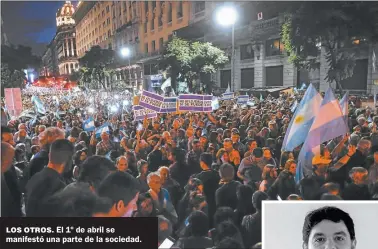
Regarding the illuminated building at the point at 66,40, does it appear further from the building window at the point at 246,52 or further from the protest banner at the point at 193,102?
the building window at the point at 246,52

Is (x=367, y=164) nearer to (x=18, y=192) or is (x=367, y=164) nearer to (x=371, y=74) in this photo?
(x=371, y=74)

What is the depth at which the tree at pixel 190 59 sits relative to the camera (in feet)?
8.14

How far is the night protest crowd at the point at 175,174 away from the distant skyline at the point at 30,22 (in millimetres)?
557

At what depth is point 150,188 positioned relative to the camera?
2355 millimetres

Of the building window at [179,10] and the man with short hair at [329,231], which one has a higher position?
the building window at [179,10]

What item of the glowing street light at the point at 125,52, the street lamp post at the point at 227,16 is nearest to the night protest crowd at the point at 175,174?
the glowing street light at the point at 125,52

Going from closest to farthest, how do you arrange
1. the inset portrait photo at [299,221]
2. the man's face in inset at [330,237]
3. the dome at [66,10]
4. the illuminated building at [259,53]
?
the man's face in inset at [330,237] < the inset portrait photo at [299,221] < the illuminated building at [259,53] < the dome at [66,10]

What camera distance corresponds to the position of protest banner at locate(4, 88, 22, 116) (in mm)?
2346

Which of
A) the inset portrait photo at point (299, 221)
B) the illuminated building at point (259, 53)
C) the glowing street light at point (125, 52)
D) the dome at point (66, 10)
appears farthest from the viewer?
the glowing street light at point (125, 52)

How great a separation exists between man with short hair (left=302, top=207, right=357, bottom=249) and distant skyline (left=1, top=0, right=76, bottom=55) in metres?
2.15

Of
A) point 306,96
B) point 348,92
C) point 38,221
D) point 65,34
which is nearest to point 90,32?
point 65,34

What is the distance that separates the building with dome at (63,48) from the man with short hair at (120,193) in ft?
2.89

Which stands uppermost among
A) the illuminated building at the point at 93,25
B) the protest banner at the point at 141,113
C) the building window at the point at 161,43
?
the illuminated building at the point at 93,25

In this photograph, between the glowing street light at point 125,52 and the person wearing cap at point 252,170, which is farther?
the glowing street light at point 125,52
